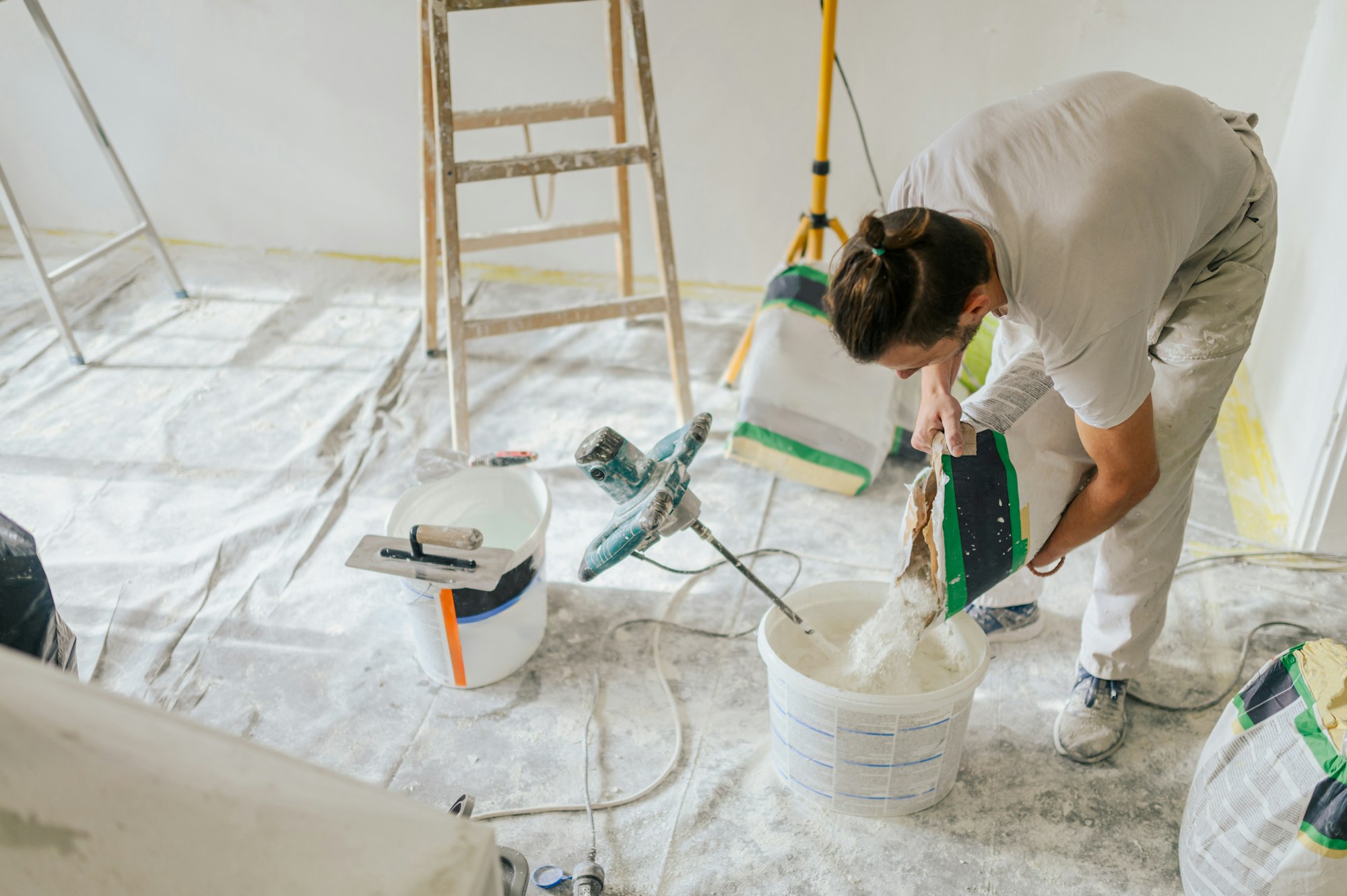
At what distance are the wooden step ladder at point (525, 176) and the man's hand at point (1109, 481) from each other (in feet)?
3.77

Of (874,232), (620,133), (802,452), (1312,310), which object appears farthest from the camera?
(620,133)

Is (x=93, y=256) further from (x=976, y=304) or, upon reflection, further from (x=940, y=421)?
(x=976, y=304)

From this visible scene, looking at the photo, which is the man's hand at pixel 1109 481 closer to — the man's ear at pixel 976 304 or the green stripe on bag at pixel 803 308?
the man's ear at pixel 976 304

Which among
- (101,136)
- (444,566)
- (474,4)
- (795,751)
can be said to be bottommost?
(795,751)

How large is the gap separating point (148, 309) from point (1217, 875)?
3094mm

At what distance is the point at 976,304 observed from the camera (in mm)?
1160

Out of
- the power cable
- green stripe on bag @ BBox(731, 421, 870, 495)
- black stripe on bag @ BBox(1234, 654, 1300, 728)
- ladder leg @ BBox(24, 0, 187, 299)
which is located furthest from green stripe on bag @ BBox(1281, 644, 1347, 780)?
ladder leg @ BBox(24, 0, 187, 299)

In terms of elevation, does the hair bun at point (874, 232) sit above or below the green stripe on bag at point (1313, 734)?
above

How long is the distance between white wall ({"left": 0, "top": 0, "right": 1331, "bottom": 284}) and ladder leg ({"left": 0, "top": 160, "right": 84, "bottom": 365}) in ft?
2.16

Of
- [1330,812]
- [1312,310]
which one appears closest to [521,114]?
[1312,310]

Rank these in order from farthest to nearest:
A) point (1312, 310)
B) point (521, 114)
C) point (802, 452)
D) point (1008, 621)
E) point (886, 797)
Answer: point (521, 114), point (802, 452), point (1312, 310), point (1008, 621), point (886, 797)

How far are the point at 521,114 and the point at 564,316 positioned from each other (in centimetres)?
52

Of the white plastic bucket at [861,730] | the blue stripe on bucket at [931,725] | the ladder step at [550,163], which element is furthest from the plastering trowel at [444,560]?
the ladder step at [550,163]

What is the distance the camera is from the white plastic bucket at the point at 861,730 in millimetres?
1364
